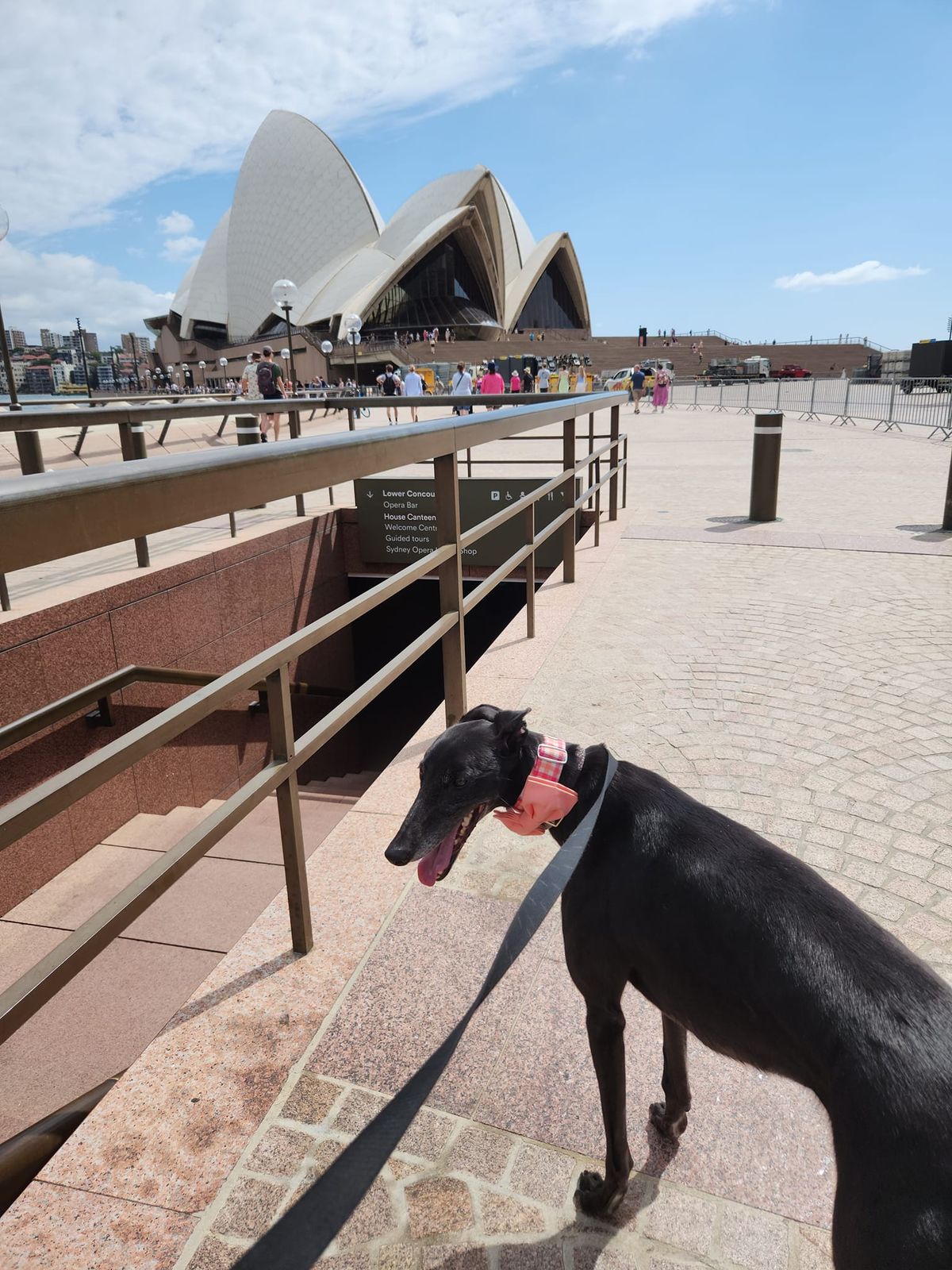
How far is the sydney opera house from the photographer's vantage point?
61219mm

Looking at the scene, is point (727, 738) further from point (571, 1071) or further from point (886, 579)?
point (886, 579)

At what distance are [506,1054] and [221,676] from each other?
1160mm

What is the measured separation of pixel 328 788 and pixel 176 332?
84476 mm

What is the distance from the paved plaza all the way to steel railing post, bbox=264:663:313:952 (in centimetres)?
11

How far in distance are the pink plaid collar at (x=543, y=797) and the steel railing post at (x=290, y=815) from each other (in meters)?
0.71

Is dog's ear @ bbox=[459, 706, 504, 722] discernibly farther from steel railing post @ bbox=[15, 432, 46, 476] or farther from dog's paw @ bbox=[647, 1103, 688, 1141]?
A: steel railing post @ bbox=[15, 432, 46, 476]

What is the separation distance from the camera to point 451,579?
3240mm

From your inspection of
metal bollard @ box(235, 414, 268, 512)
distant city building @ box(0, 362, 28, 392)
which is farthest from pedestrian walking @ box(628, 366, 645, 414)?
metal bollard @ box(235, 414, 268, 512)

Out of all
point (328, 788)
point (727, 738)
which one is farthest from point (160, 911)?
point (328, 788)

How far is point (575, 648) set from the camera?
16.9 feet

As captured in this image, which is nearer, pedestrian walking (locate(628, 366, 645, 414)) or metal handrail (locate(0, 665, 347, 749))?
metal handrail (locate(0, 665, 347, 749))

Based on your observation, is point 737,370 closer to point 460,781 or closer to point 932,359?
point 932,359

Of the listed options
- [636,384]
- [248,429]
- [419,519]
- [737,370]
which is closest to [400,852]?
[248,429]

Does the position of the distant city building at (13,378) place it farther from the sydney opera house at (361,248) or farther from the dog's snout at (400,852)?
the sydney opera house at (361,248)
